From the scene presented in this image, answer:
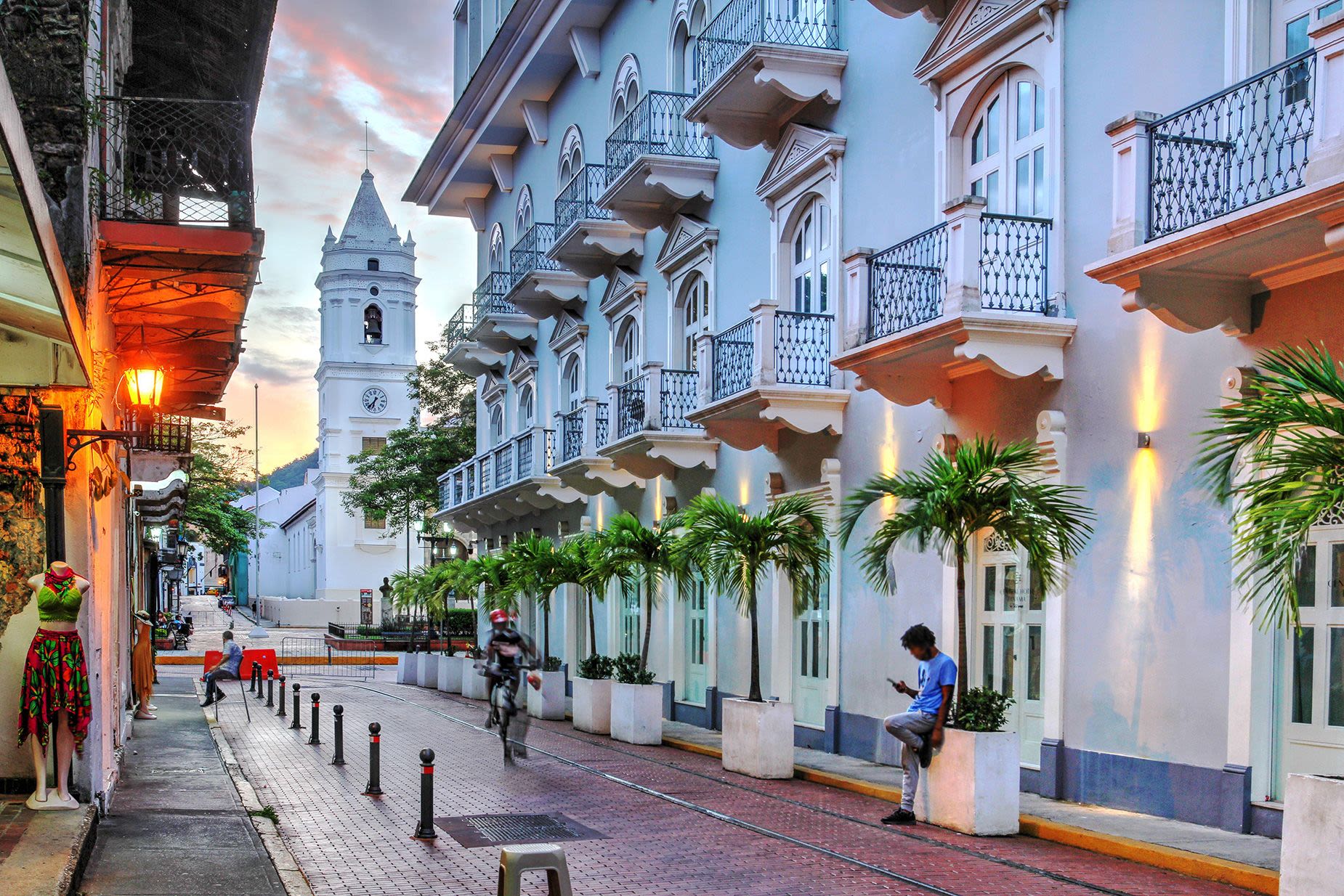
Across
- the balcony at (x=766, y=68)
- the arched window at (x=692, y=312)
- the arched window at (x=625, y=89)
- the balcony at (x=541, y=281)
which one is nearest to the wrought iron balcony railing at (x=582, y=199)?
the balcony at (x=541, y=281)

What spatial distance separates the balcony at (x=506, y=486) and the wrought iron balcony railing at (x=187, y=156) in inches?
596

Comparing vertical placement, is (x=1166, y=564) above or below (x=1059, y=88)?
below

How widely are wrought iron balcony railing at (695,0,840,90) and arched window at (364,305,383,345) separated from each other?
6785 centimetres

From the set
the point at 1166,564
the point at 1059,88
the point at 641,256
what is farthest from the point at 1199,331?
the point at 641,256

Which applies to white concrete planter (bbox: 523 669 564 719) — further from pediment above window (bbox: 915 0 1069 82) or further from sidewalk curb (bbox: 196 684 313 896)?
pediment above window (bbox: 915 0 1069 82)

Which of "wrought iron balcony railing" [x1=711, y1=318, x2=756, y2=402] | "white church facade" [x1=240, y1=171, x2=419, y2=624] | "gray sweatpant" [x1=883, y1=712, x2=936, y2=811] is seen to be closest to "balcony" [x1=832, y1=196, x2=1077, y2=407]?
"gray sweatpant" [x1=883, y1=712, x2=936, y2=811]

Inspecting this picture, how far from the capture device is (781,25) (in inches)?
741

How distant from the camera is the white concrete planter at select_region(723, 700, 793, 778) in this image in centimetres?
1584

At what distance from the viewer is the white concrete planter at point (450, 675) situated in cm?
3306

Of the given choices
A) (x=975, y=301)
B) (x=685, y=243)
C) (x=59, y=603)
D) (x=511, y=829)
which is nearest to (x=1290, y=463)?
(x=975, y=301)

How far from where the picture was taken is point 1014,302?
1391 centimetres

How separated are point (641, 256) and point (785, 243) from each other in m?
6.88

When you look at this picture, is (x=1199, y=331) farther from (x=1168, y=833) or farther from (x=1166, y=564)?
(x=1168, y=833)

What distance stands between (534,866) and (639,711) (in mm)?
13856
